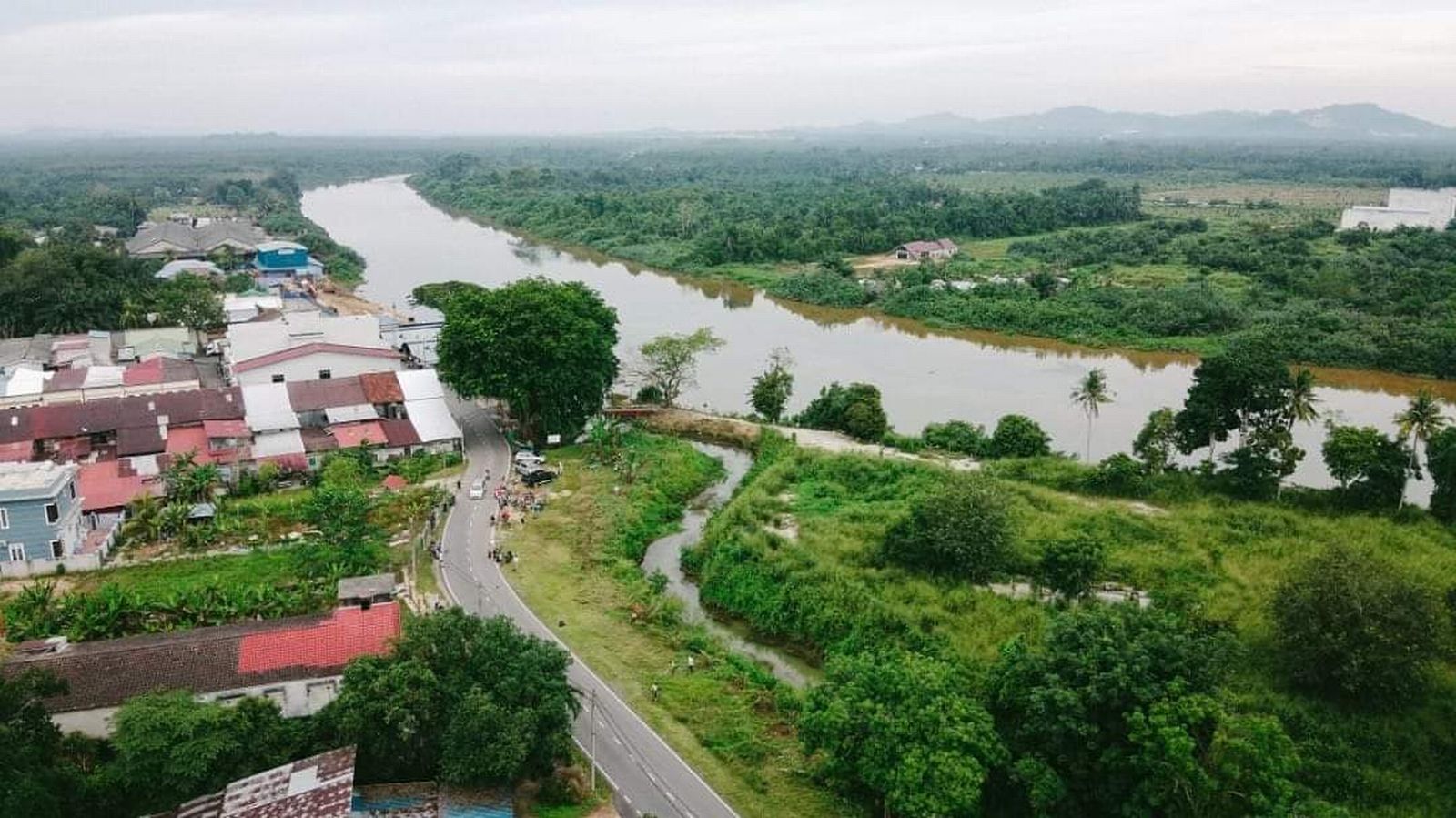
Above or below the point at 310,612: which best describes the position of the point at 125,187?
above

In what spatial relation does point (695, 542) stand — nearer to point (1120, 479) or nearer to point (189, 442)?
point (1120, 479)

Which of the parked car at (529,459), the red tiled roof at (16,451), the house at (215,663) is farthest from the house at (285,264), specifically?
the house at (215,663)

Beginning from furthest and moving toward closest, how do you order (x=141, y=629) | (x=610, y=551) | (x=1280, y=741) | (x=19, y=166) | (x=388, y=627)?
1. (x=19, y=166)
2. (x=610, y=551)
3. (x=141, y=629)
4. (x=388, y=627)
5. (x=1280, y=741)

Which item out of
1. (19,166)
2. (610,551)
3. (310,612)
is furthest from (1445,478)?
(19,166)

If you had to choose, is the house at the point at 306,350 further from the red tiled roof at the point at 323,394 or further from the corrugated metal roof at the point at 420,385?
the corrugated metal roof at the point at 420,385

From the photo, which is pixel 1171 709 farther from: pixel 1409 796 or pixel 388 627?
pixel 388 627

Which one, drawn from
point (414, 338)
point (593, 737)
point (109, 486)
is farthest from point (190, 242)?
point (593, 737)
